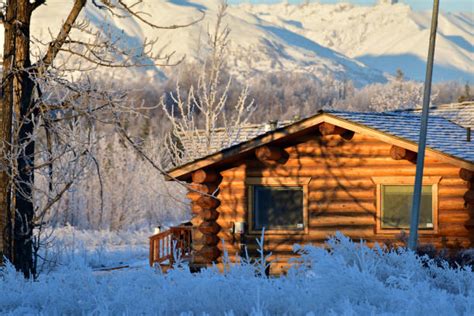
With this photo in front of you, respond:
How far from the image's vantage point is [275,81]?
172 m

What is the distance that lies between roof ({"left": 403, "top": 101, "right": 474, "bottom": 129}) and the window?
6973 mm

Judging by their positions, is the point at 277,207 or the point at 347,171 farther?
the point at 277,207

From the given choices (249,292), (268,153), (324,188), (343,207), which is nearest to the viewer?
(249,292)

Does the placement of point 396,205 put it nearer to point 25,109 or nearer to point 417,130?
point 417,130

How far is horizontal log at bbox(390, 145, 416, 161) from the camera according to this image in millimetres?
17188

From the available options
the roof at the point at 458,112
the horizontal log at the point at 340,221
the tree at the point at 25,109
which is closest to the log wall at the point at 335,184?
the horizontal log at the point at 340,221

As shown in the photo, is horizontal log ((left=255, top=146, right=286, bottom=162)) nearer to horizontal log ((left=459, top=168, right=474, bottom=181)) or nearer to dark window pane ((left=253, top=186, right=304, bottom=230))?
dark window pane ((left=253, top=186, right=304, bottom=230))

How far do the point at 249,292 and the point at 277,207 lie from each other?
11333 millimetres

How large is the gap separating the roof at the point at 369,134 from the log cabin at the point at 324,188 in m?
0.02

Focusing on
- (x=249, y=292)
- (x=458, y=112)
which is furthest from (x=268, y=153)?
(x=249, y=292)

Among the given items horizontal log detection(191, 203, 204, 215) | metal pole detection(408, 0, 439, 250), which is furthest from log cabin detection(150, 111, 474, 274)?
metal pole detection(408, 0, 439, 250)

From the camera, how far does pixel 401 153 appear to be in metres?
17.2

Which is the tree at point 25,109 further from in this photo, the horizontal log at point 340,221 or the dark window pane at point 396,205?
the dark window pane at point 396,205

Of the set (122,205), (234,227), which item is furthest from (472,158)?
(122,205)
